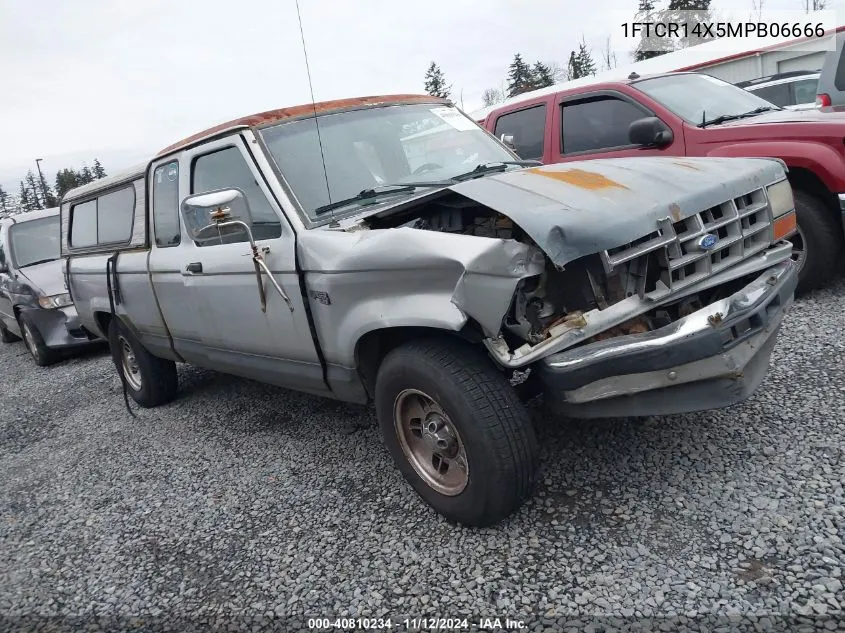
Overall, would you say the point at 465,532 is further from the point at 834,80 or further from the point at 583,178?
the point at 834,80

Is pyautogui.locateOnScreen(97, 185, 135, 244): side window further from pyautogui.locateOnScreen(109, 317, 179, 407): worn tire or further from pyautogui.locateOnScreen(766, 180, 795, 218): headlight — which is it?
pyautogui.locateOnScreen(766, 180, 795, 218): headlight

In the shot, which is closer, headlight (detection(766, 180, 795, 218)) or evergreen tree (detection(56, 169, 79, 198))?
headlight (detection(766, 180, 795, 218))

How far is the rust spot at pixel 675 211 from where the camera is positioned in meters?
2.51

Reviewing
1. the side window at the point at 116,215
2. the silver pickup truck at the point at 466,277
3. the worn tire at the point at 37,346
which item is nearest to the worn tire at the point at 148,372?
the side window at the point at 116,215

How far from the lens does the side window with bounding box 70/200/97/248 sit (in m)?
5.58

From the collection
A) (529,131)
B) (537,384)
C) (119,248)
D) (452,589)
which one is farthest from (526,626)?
(529,131)

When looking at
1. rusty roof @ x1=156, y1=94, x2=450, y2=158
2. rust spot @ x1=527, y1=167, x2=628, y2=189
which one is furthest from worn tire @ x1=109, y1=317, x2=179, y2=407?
rust spot @ x1=527, y1=167, x2=628, y2=189

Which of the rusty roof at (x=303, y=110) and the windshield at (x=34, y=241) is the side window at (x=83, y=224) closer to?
the rusty roof at (x=303, y=110)

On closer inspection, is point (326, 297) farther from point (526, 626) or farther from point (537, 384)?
point (526, 626)

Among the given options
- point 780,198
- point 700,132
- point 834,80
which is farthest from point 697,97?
point 780,198

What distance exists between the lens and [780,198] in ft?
10.3

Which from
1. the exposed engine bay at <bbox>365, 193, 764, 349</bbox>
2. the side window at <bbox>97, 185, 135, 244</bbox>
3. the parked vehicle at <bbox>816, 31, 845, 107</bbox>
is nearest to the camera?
the exposed engine bay at <bbox>365, 193, 764, 349</bbox>

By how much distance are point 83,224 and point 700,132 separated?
17.8 ft

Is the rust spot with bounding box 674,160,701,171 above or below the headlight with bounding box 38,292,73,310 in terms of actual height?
above
